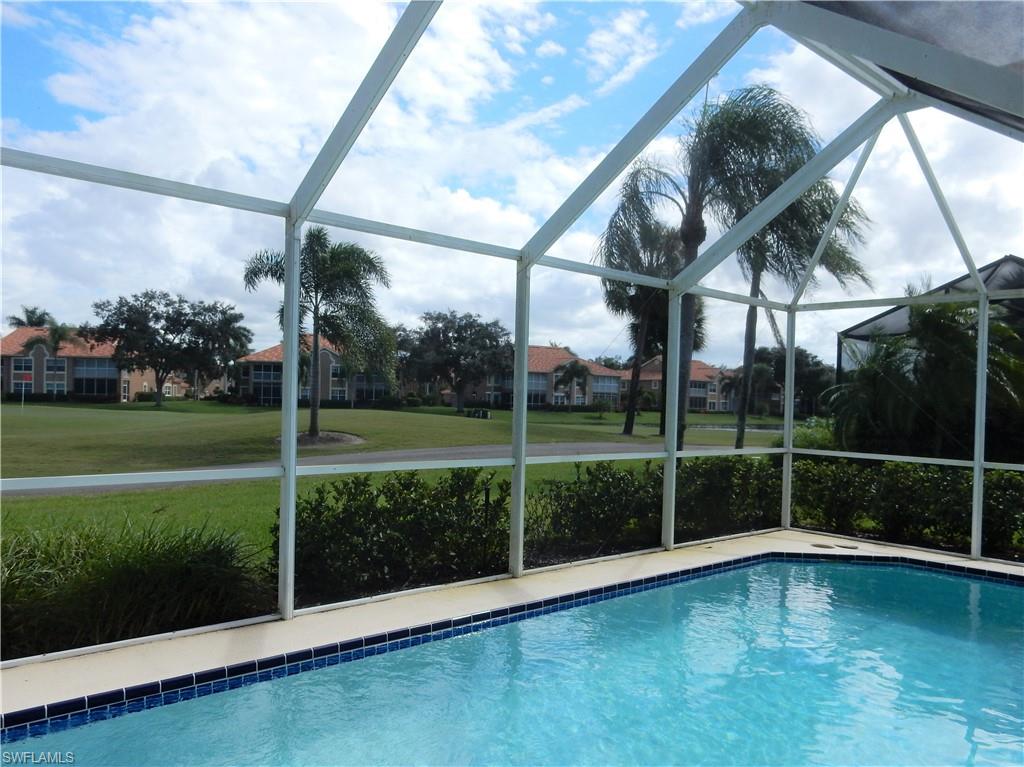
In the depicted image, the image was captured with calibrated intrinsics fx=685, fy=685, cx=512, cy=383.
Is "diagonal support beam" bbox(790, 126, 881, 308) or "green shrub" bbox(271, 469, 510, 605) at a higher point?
"diagonal support beam" bbox(790, 126, 881, 308)

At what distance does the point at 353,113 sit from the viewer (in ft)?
13.9

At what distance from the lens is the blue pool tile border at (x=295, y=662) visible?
358cm

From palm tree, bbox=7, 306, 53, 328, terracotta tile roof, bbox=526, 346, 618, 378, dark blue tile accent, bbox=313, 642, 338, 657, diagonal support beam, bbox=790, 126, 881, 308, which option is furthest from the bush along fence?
diagonal support beam, bbox=790, 126, 881, 308

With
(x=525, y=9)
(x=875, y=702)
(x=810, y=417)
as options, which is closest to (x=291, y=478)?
(x=525, y=9)

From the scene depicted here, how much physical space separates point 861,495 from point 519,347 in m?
5.43

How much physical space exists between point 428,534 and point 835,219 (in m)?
5.61

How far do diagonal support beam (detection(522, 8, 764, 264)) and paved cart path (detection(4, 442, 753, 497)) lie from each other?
1.80 meters

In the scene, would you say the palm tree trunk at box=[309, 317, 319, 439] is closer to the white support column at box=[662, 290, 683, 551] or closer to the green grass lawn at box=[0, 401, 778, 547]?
the green grass lawn at box=[0, 401, 778, 547]

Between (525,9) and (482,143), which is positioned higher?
(525,9)

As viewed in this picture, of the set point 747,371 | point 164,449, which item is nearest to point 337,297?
point 164,449

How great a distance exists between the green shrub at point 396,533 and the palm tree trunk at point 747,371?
3585 mm

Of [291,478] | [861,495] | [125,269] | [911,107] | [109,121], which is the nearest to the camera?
[109,121]

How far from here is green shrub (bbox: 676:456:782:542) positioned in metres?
8.24

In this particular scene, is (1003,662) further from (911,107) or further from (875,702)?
(911,107)
